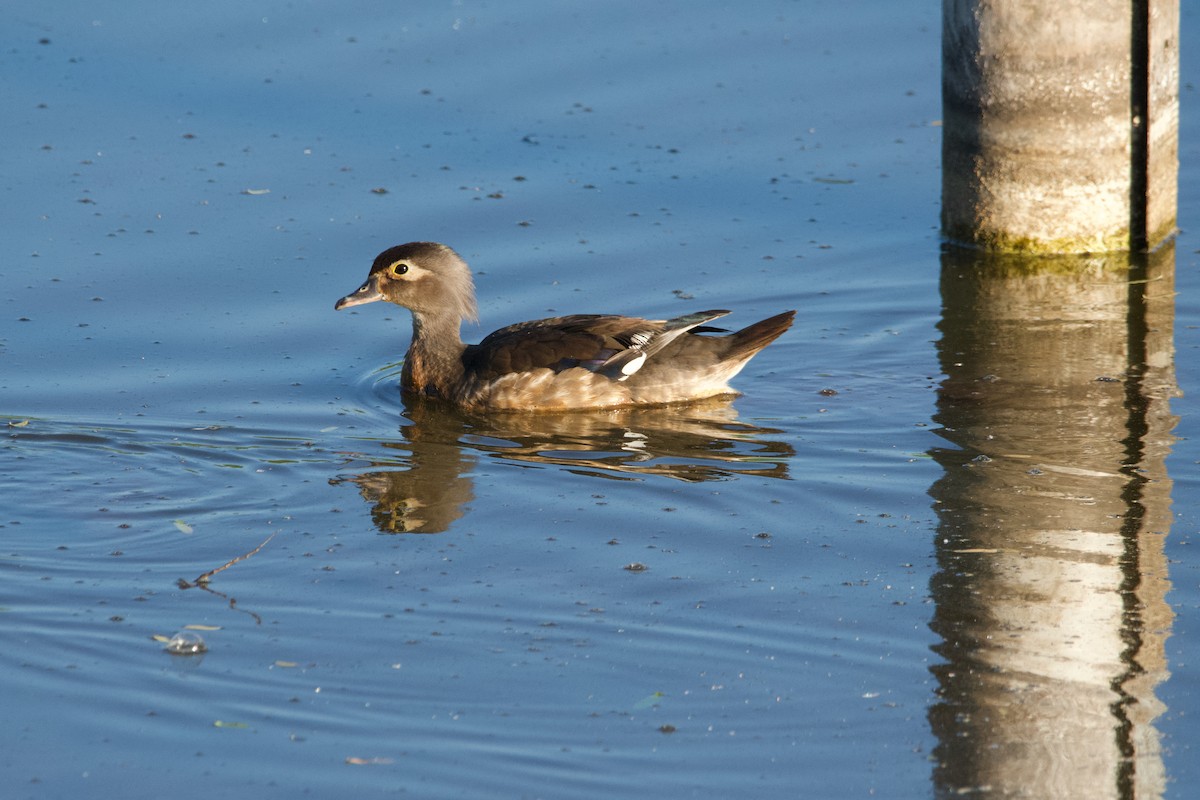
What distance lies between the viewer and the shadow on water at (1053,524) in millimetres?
5598

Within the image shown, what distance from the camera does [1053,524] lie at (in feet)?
24.2

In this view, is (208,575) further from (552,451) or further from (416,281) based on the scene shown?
(416,281)

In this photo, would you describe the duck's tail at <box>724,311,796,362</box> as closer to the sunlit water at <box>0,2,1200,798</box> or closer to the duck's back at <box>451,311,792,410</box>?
the duck's back at <box>451,311,792,410</box>

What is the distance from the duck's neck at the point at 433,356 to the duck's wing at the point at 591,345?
0.75 ft

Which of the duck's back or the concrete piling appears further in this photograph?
the concrete piling

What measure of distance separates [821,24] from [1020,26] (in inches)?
183

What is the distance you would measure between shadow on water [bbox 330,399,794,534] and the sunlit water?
0.04m

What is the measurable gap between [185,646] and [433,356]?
387 centimetres

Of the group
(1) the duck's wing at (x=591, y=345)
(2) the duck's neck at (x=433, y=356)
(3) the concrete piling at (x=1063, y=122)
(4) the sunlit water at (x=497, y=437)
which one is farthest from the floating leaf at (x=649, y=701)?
(3) the concrete piling at (x=1063, y=122)

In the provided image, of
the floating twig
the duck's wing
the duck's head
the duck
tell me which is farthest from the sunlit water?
the duck's head

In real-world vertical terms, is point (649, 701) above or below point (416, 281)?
below

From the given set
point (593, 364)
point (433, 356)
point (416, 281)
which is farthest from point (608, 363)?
point (416, 281)

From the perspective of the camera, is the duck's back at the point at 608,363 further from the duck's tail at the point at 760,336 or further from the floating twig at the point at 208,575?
the floating twig at the point at 208,575

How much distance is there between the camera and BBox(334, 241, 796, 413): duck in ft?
31.2
